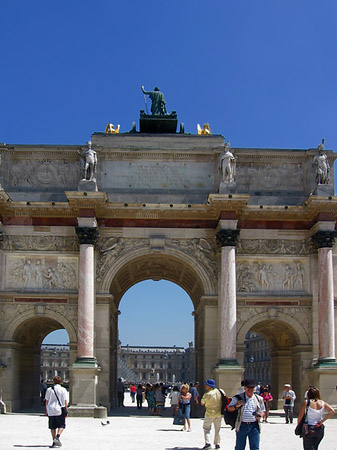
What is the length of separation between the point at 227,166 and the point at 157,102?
5855mm

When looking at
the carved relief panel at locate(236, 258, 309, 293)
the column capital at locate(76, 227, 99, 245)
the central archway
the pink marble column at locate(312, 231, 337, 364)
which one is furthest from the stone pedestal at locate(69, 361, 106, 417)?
the pink marble column at locate(312, 231, 337, 364)

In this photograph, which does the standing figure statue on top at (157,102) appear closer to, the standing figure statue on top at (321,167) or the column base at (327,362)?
the standing figure statue on top at (321,167)

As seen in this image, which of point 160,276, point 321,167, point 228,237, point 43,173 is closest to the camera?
point 228,237

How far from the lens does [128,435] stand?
19.6 m

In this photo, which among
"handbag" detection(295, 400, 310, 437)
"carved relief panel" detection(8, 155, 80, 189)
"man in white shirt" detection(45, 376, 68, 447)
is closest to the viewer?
"handbag" detection(295, 400, 310, 437)

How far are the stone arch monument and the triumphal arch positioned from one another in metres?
0.04

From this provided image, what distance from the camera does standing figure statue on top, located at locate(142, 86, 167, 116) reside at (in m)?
33.2

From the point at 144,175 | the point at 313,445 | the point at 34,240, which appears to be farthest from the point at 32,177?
the point at 313,445

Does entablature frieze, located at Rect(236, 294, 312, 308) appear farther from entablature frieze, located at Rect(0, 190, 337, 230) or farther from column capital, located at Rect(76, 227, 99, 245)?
column capital, located at Rect(76, 227, 99, 245)

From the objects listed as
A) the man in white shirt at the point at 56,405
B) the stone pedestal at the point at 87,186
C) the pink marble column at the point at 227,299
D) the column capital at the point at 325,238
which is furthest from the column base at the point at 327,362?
the man in white shirt at the point at 56,405

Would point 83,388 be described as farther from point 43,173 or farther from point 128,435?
point 43,173

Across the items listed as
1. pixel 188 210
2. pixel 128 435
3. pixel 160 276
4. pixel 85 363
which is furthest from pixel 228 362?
pixel 128 435

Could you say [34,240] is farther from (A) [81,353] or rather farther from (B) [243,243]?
(B) [243,243]

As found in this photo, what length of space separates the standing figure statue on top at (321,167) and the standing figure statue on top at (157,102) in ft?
24.6
